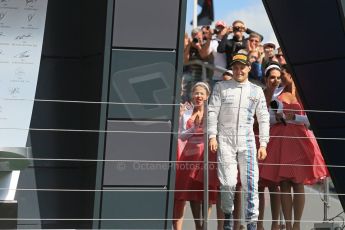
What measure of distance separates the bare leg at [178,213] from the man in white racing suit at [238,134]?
61cm

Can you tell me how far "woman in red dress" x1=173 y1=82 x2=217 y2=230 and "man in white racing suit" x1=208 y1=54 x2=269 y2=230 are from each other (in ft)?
1.24

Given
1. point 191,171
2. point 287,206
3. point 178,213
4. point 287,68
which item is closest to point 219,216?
point 178,213

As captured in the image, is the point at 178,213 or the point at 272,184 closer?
the point at 178,213

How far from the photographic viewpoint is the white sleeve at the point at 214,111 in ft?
25.0

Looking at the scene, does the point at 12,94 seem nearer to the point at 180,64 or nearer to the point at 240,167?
the point at 180,64

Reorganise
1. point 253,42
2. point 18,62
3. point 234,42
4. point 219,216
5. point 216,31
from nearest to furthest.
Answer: point 18,62
point 219,216
point 253,42
point 234,42
point 216,31

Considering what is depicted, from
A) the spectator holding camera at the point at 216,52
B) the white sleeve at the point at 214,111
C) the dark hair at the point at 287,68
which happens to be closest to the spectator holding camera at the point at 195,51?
the spectator holding camera at the point at 216,52

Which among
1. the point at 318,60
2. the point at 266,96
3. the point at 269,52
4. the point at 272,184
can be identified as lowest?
the point at 272,184

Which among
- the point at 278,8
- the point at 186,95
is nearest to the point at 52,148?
the point at 278,8

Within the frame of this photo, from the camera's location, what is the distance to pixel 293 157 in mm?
8242

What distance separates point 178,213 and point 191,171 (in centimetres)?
39

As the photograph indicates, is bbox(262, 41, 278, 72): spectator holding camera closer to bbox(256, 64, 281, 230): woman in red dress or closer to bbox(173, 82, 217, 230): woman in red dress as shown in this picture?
bbox(256, 64, 281, 230): woman in red dress

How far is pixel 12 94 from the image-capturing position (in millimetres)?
7926

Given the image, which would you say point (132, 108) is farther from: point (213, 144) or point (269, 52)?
point (269, 52)
